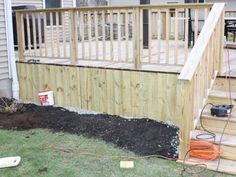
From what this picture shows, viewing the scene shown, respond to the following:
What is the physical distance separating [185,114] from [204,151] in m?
0.50

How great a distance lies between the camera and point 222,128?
14.8 ft

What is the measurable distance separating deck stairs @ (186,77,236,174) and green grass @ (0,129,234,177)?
7.4 inches

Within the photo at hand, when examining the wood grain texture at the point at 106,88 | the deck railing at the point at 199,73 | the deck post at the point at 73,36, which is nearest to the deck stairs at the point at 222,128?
the deck railing at the point at 199,73

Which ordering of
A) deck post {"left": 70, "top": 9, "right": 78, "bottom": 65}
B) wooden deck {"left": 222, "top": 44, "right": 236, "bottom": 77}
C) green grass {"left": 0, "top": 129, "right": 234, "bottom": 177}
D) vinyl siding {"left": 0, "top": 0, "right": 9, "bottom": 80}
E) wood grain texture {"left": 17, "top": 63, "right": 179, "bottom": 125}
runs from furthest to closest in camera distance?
1. vinyl siding {"left": 0, "top": 0, "right": 9, "bottom": 80}
2. deck post {"left": 70, "top": 9, "right": 78, "bottom": 65}
3. wood grain texture {"left": 17, "top": 63, "right": 179, "bottom": 125}
4. wooden deck {"left": 222, "top": 44, "right": 236, "bottom": 77}
5. green grass {"left": 0, "top": 129, "right": 234, "bottom": 177}

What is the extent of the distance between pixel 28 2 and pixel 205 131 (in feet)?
20.2

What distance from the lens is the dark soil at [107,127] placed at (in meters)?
4.52

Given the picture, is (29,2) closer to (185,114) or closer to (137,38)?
(137,38)

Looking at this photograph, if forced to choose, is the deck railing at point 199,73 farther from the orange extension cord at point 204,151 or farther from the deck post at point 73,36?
A: the deck post at point 73,36

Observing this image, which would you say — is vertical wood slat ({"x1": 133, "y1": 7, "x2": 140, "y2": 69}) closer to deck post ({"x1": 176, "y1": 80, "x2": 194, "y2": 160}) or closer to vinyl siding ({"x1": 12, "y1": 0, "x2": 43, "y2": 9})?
deck post ({"x1": 176, "y1": 80, "x2": 194, "y2": 160})

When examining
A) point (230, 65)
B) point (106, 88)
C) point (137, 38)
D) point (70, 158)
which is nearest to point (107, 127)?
point (106, 88)

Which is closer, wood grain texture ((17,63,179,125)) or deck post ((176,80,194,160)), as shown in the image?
deck post ((176,80,194,160))

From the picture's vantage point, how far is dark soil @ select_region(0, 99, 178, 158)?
178 inches

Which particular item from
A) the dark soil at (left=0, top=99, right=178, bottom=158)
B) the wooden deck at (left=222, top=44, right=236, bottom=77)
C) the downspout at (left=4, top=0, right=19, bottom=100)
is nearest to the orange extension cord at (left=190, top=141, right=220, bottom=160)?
the dark soil at (left=0, top=99, right=178, bottom=158)

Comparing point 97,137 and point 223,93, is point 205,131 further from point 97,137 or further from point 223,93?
point 97,137
